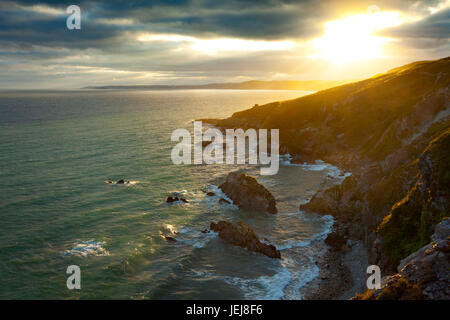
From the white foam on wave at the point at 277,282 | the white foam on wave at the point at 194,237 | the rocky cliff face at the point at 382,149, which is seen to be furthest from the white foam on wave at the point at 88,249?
the rocky cliff face at the point at 382,149

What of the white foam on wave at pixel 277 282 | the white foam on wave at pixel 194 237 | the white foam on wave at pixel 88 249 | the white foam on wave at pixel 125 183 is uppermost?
the white foam on wave at pixel 125 183

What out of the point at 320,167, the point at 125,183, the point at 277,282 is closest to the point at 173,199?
the point at 125,183

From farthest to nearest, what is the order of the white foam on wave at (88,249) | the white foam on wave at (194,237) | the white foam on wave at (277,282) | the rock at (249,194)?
the rock at (249,194), the white foam on wave at (194,237), the white foam on wave at (88,249), the white foam on wave at (277,282)

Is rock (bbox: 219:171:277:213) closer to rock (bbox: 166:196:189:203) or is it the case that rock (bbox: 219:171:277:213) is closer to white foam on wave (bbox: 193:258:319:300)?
rock (bbox: 166:196:189:203)

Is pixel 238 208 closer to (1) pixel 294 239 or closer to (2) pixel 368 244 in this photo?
(1) pixel 294 239

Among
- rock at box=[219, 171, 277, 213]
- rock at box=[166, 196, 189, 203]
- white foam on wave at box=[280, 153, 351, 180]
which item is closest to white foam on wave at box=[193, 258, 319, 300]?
rock at box=[219, 171, 277, 213]

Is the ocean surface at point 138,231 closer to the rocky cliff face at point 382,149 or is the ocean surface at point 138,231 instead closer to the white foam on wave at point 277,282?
the white foam on wave at point 277,282
